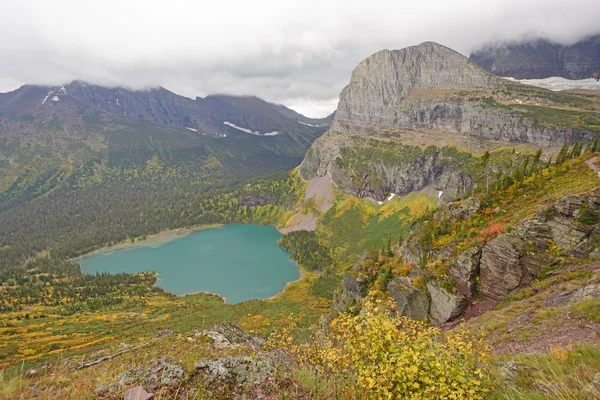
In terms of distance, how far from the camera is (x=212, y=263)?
481 feet

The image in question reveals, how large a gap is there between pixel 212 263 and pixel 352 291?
4125 inches

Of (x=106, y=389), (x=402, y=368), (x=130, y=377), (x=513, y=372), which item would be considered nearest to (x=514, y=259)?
(x=513, y=372)

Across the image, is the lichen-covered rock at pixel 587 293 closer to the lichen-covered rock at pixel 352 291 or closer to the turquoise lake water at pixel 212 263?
the lichen-covered rock at pixel 352 291

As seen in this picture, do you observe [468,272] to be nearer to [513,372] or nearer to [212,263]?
[513,372]

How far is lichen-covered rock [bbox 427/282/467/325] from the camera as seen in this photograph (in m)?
35.5

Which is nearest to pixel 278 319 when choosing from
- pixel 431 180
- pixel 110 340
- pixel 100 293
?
pixel 110 340

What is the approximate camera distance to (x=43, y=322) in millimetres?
87312

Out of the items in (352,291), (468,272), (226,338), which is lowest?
(352,291)

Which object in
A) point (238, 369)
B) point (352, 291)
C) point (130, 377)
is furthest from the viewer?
point (352, 291)

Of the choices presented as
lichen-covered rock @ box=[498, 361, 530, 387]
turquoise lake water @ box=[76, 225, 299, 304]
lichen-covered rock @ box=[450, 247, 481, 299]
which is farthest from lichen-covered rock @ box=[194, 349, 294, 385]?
turquoise lake water @ box=[76, 225, 299, 304]

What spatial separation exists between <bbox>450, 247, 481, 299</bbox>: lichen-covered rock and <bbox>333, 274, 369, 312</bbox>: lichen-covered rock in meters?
20.8

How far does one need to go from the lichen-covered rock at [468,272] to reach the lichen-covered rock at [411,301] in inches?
203

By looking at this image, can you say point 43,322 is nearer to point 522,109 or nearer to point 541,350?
point 541,350

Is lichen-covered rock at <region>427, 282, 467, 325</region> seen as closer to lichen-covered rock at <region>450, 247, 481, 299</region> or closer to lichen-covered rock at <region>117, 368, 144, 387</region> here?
lichen-covered rock at <region>450, 247, 481, 299</region>
